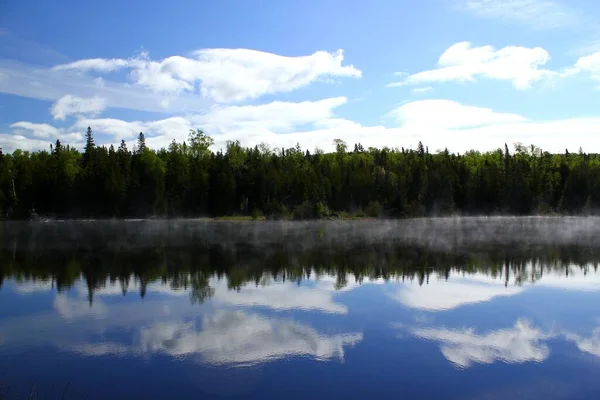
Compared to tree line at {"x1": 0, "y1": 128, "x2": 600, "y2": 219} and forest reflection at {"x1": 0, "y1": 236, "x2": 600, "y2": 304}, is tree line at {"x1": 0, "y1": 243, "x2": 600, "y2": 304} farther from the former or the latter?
tree line at {"x1": 0, "y1": 128, "x2": 600, "y2": 219}

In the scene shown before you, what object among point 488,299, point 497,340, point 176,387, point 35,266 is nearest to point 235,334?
point 176,387

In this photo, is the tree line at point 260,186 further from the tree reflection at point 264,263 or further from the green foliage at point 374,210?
Answer: the tree reflection at point 264,263

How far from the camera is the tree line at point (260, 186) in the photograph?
132 metres

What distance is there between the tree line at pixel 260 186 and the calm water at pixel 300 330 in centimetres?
9734

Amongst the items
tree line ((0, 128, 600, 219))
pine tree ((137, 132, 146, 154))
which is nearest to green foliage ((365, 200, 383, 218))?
tree line ((0, 128, 600, 219))

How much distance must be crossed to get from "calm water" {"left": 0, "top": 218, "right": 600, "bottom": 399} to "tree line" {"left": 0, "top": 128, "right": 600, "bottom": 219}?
3832 inches

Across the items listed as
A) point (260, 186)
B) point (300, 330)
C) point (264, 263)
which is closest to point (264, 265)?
point (264, 263)

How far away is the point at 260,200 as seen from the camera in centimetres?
13538

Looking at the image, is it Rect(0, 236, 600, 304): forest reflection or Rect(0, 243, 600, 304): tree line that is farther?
Rect(0, 243, 600, 304): tree line

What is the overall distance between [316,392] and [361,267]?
23.5m

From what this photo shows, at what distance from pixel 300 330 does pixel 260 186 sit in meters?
118

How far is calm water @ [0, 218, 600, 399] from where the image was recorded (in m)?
14.3

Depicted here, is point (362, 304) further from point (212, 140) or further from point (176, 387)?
point (212, 140)

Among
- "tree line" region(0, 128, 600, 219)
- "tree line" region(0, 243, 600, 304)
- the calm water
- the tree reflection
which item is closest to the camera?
the calm water
